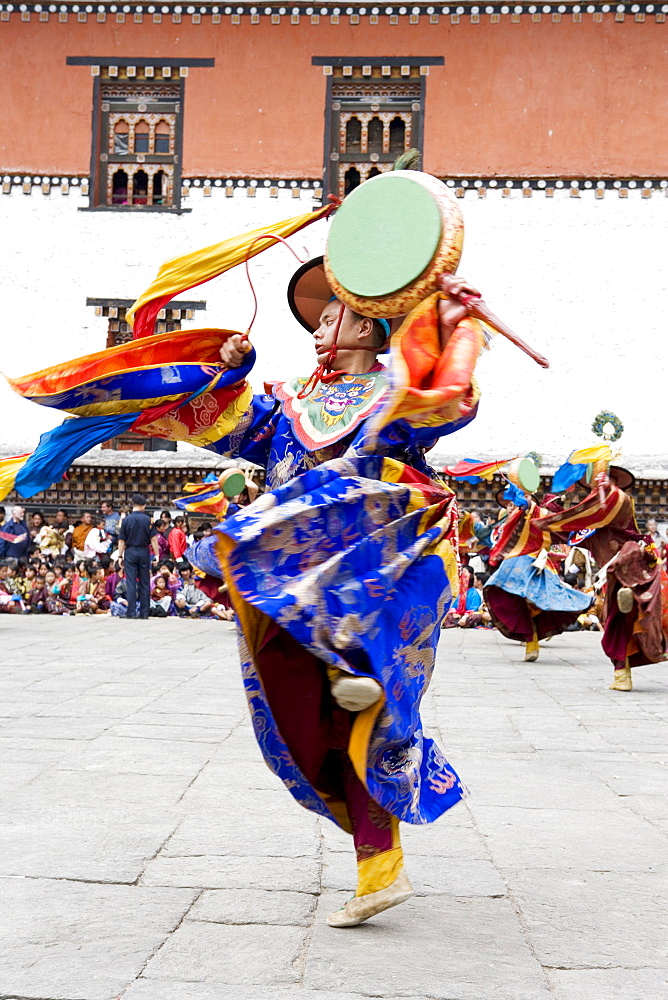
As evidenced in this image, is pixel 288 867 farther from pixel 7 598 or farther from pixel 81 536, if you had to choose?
pixel 81 536

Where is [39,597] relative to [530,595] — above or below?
below

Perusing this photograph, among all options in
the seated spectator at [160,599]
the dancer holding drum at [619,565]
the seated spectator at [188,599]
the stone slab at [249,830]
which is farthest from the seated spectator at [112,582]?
the stone slab at [249,830]

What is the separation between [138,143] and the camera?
15.6m

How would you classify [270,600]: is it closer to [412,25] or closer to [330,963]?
[330,963]

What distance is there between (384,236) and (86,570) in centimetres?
1176

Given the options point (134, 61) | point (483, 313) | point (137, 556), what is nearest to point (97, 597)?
point (137, 556)

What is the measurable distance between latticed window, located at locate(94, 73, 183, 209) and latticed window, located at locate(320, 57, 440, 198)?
2.03 m

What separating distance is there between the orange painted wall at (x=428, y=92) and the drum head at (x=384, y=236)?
41.3ft

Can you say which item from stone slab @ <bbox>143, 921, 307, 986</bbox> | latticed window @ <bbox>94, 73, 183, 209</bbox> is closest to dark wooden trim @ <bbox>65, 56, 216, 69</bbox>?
latticed window @ <bbox>94, 73, 183, 209</bbox>

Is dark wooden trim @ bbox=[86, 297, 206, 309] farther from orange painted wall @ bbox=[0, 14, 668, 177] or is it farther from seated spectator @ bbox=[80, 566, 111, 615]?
seated spectator @ bbox=[80, 566, 111, 615]

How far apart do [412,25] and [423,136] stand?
54.3 inches

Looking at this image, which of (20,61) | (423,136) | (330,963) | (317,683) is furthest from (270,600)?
(20,61)

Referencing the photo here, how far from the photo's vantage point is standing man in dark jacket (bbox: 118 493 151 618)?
41.0 feet

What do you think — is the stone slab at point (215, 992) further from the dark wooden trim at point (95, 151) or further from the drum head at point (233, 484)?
the dark wooden trim at point (95, 151)
